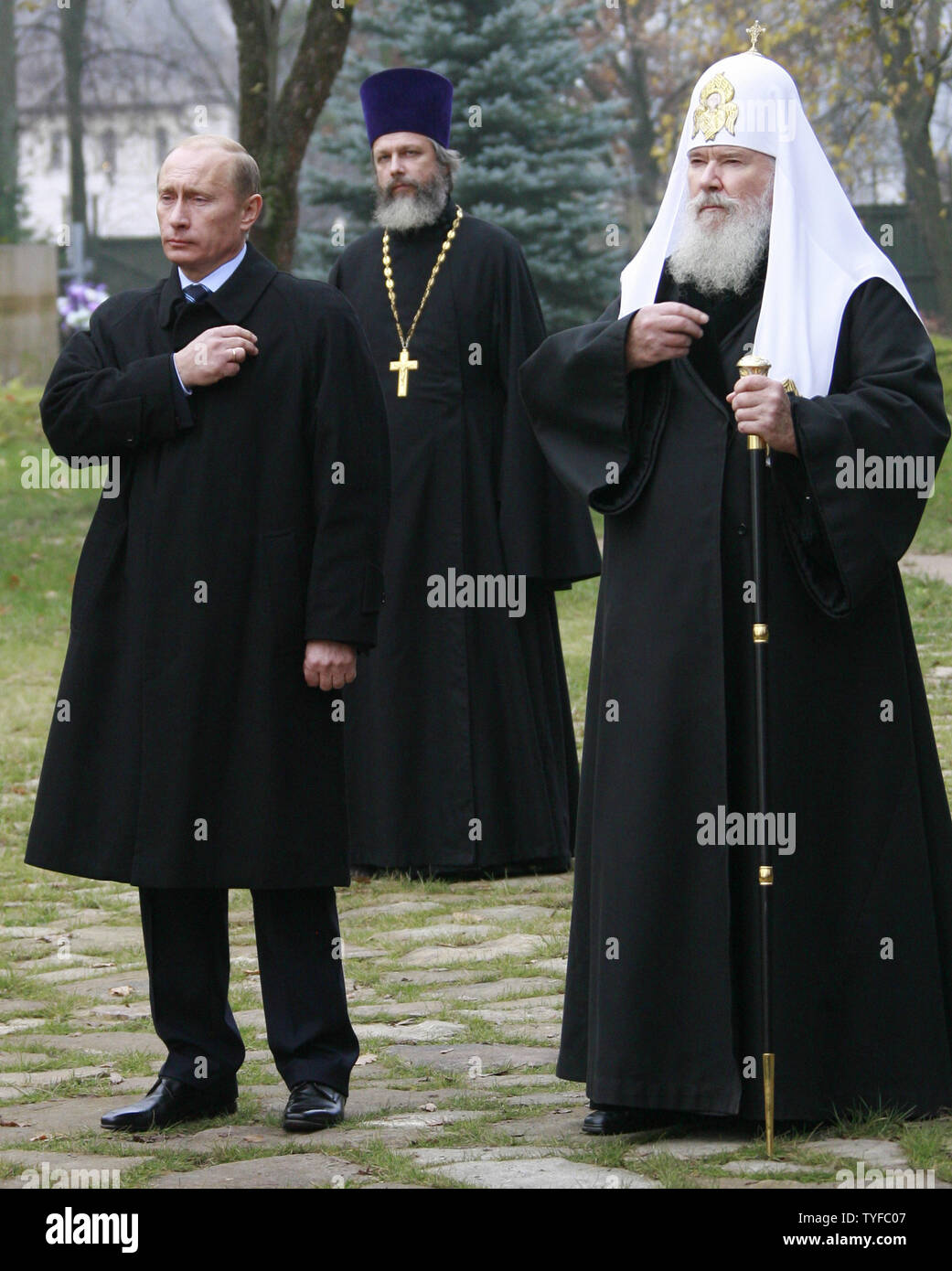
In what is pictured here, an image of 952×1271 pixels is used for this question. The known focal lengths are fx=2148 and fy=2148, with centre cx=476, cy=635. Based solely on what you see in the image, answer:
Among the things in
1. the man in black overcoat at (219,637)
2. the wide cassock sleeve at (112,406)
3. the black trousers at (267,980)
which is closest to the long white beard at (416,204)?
the man in black overcoat at (219,637)

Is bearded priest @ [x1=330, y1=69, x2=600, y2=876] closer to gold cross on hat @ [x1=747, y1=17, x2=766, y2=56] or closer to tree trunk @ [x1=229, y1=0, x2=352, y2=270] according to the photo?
gold cross on hat @ [x1=747, y1=17, x2=766, y2=56]

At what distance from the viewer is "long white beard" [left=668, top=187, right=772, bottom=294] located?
477 centimetres

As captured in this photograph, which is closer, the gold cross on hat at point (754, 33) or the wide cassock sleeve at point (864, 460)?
the wide cassock sleeve at point (864, 460)

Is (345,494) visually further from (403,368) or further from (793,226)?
(403,368)

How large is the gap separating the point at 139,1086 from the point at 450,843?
8.77 feet

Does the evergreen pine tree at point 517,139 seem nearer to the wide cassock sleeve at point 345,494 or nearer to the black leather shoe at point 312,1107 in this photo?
the wide cassock sleeve at point 345,494

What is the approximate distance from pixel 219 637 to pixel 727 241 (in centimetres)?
143

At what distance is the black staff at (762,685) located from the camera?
445 cm

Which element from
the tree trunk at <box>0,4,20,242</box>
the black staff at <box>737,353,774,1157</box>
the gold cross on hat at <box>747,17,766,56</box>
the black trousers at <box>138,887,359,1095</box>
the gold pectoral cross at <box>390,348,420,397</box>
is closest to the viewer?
the black staff at <box>737,353,774,1157</box>

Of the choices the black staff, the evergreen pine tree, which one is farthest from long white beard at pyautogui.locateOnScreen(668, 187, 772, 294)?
the evergreen pine tree

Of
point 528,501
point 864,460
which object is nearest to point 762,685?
point 864,460

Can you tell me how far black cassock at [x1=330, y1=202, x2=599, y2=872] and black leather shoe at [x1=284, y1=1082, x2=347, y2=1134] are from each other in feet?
9.99

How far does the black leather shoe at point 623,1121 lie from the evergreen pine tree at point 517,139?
44.1 ft
